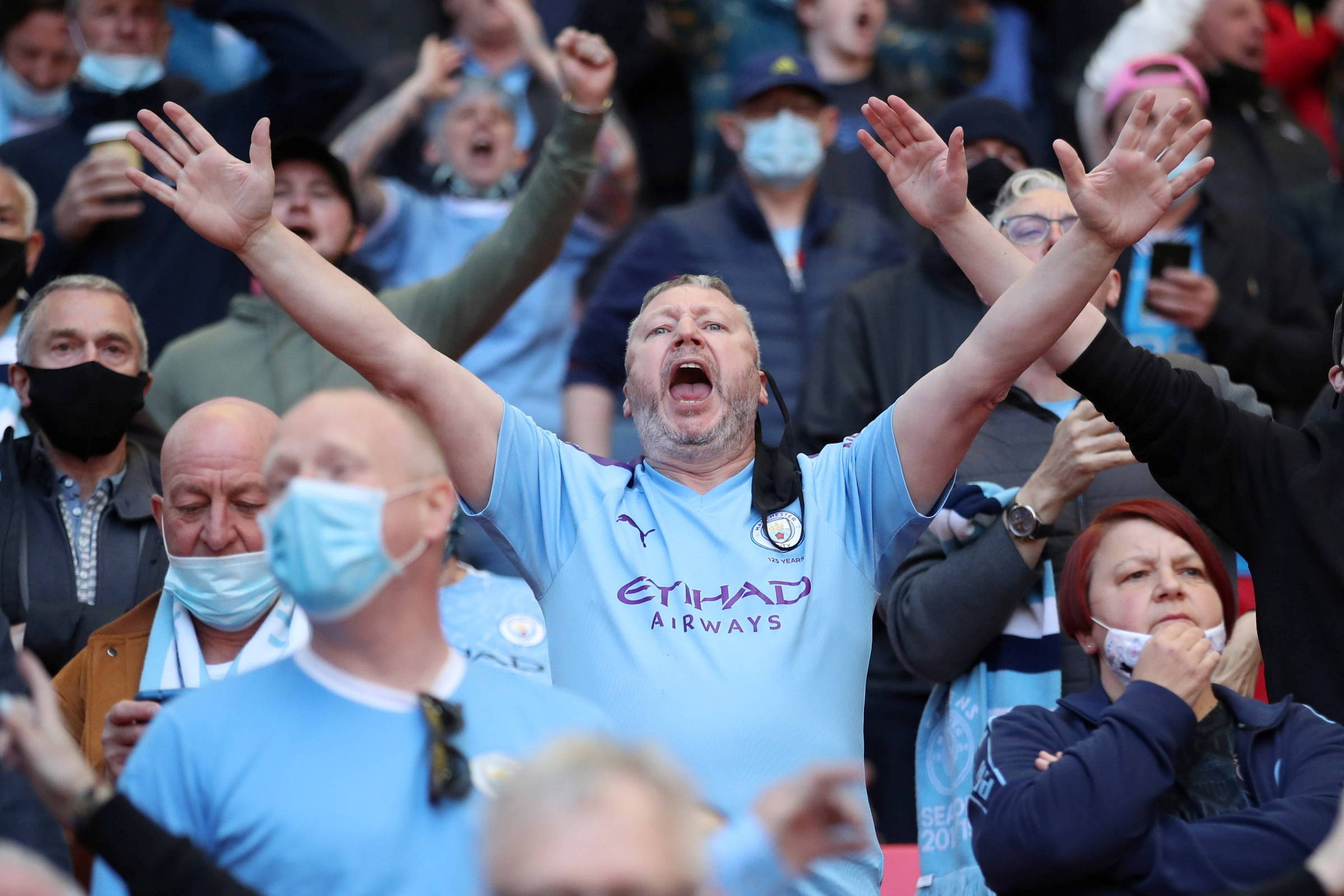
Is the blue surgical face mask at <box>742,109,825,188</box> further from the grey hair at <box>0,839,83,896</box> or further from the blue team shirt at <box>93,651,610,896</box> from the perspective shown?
the grey hair at <box>0,839,83,896</box>

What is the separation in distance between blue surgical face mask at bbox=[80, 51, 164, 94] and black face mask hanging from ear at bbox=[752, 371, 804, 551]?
11.0 ft

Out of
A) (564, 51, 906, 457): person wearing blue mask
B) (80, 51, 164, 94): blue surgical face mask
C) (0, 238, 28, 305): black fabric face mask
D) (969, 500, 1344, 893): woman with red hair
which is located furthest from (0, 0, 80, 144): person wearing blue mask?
(969, 500, 1344, 893): woman with red hair

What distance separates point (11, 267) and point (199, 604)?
1.75 meters

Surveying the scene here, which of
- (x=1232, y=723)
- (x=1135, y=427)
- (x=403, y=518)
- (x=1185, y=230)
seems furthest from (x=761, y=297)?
(x=403, y=518)

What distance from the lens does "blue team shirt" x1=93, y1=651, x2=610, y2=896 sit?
2.53 m

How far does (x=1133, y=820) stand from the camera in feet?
10.4

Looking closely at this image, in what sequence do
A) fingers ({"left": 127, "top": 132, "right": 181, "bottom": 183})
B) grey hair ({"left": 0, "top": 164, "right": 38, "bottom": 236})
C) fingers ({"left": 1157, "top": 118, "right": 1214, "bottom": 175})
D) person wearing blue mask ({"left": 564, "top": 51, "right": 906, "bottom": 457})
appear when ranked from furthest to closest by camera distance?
person wearing blue mask ({"left": 564, "top": 51, "right": 906, "bottom": 457})
grey hair ({"left": 0, "top": 164, "right": 38, "bottom": 236})
fingers ({"left": 127, "top": 132, "right": 181, "bottom": 183})
fingers ({"left": 1157, "top": 118, "right": 1214, "bottom": 175})

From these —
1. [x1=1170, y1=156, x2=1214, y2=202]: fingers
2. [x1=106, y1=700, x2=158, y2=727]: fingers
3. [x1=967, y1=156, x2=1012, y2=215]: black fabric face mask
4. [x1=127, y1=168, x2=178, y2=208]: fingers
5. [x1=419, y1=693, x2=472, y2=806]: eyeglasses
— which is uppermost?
[x1=1170, y1=156, x2=1214, y2=202]: fingers

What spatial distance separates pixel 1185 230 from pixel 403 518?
12.3 feet

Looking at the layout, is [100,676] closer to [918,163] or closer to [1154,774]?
[918,163]

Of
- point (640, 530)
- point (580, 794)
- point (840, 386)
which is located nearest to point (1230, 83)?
point (840, 386)

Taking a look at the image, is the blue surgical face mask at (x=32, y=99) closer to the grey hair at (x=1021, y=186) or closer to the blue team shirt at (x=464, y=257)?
the blue team shirt at (x=464, y=257)

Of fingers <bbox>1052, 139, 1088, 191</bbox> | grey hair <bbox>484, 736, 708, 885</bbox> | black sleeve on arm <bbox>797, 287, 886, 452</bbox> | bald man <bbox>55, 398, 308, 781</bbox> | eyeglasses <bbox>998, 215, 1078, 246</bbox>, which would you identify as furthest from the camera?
black sleeve on arm <bbox>797, 287, 886, 452</bbox>

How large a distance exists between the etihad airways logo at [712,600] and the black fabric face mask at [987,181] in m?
2.05
